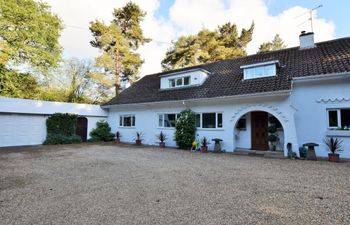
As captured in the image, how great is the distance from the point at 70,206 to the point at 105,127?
15.1 metres

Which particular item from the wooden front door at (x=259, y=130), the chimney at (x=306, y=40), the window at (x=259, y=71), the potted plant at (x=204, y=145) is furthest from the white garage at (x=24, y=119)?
the chimney at (x=306, y=40)

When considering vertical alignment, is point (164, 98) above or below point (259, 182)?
above

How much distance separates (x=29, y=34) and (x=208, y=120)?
16.6m

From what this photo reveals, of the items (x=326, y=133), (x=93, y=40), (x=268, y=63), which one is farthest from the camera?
(x=93, y=40)

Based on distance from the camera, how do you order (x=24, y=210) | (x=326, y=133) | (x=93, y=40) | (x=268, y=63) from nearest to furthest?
1. (x=24, y=210)
2. (x=326, y=133)
3. (x=268, y=63)
4. (x=93, y=40)

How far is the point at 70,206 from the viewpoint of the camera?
4109 millimetres

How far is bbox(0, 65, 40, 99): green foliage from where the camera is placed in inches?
687

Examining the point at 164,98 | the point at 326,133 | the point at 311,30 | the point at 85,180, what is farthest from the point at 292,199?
the point at 311,30

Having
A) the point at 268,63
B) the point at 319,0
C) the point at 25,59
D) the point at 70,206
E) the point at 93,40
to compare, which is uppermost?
the point at 93,40

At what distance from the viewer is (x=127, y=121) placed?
18.1 metres

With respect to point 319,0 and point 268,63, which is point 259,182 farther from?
point 319,0

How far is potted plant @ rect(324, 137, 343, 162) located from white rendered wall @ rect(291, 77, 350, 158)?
0.20 metres

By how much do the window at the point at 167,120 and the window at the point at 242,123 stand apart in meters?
4.40

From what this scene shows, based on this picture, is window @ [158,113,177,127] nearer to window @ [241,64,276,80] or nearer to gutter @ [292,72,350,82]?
window @ [241,64,276,80]
